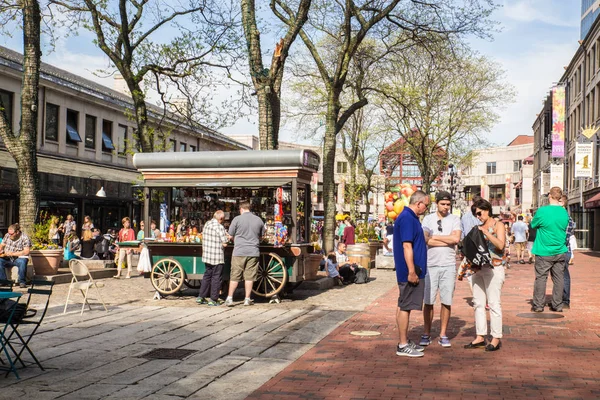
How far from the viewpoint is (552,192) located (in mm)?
11438

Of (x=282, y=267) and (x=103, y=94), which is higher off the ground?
(x=103, y=94)

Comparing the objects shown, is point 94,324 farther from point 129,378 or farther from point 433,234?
point 433,234

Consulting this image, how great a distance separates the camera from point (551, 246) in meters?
11.5

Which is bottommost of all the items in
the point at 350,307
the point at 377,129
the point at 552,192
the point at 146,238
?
the point at 350,307

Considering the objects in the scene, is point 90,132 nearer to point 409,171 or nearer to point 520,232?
point 520,232

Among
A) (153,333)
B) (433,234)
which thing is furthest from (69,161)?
(433,234)

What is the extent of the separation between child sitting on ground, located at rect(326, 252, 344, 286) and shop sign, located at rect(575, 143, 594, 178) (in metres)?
25.8

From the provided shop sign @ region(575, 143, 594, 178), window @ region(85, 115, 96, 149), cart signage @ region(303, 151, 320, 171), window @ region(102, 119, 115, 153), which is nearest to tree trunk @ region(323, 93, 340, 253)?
cart signage @ region(303, 151, 320, 171)

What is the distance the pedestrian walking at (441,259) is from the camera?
8.31 meters

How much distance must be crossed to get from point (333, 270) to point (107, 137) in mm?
26131

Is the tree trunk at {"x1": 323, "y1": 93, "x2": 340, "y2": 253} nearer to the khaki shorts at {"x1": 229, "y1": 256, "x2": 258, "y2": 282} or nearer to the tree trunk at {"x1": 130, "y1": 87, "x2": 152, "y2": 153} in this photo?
the tree trunk at {"x1": 130, "y1": 87, "x2": 152, "y2": 153}

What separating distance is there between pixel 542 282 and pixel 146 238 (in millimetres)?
7526

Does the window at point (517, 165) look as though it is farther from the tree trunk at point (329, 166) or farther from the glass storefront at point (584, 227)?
the tree trunk at point (329, 166)

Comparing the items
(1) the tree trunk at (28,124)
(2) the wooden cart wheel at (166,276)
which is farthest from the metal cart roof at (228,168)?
(1) the tree trunk at (28,124)
